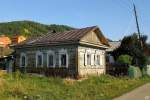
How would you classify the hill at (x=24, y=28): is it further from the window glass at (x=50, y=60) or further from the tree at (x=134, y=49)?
the window glass at (x=50, y=60)

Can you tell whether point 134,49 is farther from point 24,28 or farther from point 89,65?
point 24,28

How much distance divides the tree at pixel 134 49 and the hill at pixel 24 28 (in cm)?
10229

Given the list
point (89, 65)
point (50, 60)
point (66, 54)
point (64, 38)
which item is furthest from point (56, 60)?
point (89, 65)

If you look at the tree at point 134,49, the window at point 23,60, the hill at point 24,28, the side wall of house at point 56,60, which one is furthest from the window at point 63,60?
the hill at point 24,28

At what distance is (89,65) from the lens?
38.9 meters

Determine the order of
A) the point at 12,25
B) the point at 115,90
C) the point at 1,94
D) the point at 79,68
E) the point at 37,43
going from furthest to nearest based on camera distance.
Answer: the point at 12,25
the point at 37,43
the point at 79,68
the point at 115,90
the point at 1,94

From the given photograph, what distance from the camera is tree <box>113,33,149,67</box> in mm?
48969

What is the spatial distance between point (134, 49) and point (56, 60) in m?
15.3

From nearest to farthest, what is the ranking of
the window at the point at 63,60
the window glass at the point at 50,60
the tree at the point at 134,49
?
1. the window at the point at 63,60
2. the window glass at the point at 50,60
3. the tree at the point at 134,49

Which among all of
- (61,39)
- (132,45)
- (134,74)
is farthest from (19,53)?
(132,45)

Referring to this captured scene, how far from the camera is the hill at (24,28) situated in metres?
160

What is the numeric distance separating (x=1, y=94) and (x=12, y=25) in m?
154

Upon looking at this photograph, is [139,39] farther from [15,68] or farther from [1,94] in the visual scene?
[1,94]

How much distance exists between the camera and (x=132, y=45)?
50750 mm
